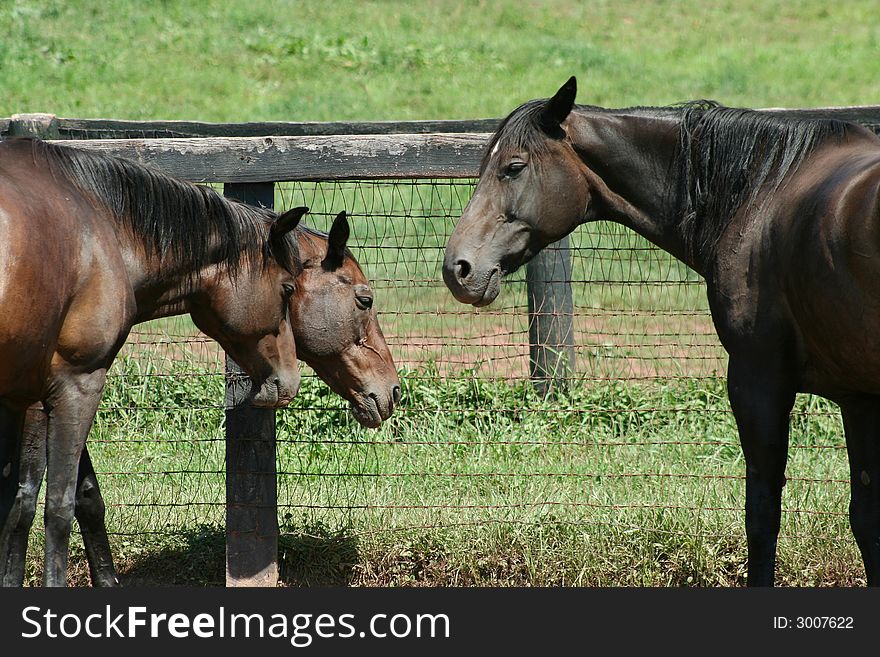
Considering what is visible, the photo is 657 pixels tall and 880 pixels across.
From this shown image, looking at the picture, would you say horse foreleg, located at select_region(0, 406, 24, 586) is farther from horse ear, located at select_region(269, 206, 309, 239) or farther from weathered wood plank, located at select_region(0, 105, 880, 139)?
weathered wood plank, located at select_region(0, 105, 880, 139)

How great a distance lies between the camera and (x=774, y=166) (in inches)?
154

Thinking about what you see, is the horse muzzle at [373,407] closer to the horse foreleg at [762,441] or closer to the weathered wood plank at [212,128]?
the horse foreleg at [762,441]

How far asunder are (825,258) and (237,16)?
1649cm

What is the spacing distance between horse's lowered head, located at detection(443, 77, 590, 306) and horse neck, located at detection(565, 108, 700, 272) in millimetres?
111

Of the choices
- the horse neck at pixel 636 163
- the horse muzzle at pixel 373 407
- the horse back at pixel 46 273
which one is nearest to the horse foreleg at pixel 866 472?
the horse neck at pixel 636 163

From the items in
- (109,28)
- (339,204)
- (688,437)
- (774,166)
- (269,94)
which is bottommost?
(688,437)

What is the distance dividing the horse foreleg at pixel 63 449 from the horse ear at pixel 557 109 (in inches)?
77.1

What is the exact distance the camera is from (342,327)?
176 inches

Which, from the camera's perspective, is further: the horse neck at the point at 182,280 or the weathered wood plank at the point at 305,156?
the weathered wood plank at the point at 305,156

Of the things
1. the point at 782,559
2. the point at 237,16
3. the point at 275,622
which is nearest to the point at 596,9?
the point at 237,16

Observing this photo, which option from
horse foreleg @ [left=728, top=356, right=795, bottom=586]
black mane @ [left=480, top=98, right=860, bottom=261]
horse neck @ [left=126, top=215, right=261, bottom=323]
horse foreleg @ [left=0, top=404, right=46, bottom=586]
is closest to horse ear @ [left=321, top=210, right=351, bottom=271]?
horse neck @ [left=126, top=215, right=261, bottom=323]

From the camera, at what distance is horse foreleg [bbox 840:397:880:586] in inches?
157

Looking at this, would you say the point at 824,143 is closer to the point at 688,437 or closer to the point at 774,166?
the point at 774,166

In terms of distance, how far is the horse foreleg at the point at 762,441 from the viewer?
3.79 m
